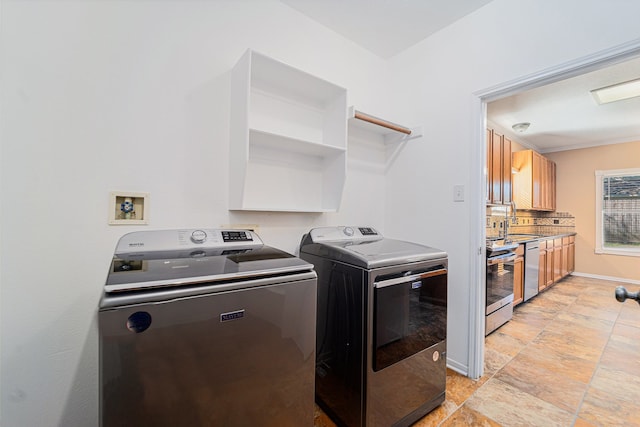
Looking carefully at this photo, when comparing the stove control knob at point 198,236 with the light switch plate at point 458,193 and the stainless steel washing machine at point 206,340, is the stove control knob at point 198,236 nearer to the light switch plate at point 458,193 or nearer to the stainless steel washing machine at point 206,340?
the stainless steel washing machine at point 206,340

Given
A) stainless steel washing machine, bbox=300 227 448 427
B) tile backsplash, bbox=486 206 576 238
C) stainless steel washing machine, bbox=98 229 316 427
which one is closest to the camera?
stainless steel washing machine, bbox=98 229 316 427

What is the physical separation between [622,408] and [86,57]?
337 centimetres

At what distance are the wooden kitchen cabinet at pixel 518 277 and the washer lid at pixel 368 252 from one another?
2228 mm

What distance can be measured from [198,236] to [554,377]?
2.53m

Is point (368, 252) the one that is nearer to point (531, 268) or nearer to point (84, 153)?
point (84, 153)

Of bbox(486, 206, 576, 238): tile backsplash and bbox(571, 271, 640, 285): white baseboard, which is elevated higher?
bbox(486, 206, 576, 238): tile backsplash

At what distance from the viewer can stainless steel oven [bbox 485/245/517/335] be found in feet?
8.25

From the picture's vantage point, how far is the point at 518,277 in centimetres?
324

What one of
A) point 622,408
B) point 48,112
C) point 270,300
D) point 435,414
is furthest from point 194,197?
point 622,408

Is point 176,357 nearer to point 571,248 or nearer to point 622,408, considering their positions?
point 622,408

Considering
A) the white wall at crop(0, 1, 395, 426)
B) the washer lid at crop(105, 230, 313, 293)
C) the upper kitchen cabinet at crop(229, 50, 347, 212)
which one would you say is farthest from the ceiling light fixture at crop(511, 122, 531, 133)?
the washer lid at crop(105, 230, 313, 293)

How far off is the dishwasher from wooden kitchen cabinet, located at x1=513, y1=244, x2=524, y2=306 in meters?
0.10

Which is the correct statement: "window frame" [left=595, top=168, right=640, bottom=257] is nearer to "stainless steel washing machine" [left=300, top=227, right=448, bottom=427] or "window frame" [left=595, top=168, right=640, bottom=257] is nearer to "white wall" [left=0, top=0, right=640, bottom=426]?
"white wall" [left=0, top=0, right=640, bottom=426]

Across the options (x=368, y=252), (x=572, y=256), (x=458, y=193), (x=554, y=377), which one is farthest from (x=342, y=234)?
(x=572, y=256)
